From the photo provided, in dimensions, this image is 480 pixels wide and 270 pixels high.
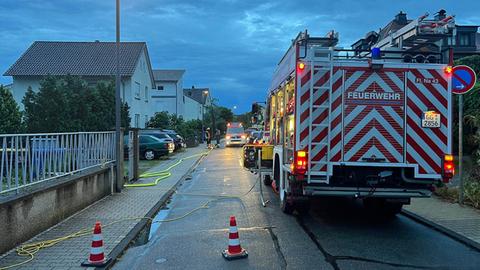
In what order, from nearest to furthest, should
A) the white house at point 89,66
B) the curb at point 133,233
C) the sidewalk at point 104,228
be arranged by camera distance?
the sidewalk at point 104,228
the curb at point 133,233
the white house at point 89,66

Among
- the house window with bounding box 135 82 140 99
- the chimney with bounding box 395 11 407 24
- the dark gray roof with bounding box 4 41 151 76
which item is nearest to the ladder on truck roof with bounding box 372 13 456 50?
the chimney with bounding box 395 11 407 24

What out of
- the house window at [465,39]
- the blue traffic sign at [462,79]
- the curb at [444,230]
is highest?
the house window at [465,39]

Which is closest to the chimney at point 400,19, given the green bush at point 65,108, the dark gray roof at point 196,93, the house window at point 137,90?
the green bush at point 65,108

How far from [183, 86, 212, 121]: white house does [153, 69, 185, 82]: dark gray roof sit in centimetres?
631

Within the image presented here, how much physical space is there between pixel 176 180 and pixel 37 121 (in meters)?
12.3

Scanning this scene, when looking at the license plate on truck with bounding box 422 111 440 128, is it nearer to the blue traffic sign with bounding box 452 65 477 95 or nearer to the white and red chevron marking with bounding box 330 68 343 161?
the white and red chevron marking with bounding box 330 68 343 161

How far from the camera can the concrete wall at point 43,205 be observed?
21.3 feet

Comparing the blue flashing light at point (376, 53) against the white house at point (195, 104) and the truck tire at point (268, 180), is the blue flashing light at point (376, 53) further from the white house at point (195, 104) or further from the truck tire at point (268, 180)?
the white house at point (195, 104)

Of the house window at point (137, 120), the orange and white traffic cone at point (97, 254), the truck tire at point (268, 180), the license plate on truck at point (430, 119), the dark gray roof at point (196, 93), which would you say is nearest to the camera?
the orange and white traffic cone at point (97, 254)

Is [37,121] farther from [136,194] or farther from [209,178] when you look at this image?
[136,194]

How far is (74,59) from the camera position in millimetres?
40531

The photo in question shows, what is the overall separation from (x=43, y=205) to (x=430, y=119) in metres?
6.49

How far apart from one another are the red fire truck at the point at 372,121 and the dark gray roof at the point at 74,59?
103 ft

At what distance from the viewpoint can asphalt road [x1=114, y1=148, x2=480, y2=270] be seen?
6039 millimetres
